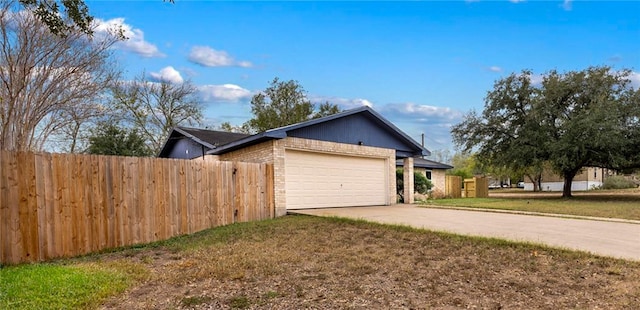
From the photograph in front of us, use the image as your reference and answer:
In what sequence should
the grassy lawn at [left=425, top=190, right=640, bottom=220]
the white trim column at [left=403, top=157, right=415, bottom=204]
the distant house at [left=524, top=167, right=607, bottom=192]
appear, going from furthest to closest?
the distant house at [left=524, top=167, right=607, bottom=192], the white trim column at [left=403, top=157, right=415, bottom=204], the grassy lawn at [left=425, top=190, right=640, bottom=220]

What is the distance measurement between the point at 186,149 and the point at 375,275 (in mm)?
15406

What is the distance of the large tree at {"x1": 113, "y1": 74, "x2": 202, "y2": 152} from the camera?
26.6 m

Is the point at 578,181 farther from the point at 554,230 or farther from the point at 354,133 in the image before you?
the point at 554,230

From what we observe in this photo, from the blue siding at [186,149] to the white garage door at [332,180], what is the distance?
5.16 meters

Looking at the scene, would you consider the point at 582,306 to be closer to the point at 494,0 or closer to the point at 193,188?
the point at 193,188

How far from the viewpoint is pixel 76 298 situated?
390 cm

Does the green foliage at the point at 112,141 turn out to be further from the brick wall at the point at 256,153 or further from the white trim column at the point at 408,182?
the white trim column at the point at 408,182

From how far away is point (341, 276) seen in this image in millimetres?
4812

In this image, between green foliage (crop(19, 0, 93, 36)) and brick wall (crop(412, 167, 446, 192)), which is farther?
brick wall (crop(412, 167, 446, 192))

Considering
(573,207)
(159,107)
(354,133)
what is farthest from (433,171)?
(159,107)

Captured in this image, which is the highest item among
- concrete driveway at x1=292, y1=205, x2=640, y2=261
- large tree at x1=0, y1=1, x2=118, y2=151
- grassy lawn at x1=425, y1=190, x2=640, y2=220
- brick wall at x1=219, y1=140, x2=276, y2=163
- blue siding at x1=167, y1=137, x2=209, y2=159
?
large tree at x1=0, y1=1, x2=118, y2=151

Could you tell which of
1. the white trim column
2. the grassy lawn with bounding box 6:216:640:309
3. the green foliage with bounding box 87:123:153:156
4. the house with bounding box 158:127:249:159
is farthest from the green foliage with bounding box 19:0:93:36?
the green foliage with bounding box 87:123:153:156

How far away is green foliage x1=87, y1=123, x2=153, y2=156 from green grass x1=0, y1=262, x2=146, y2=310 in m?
17.8

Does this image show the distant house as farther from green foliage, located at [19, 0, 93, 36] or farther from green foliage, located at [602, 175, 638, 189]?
green foliage, located at [19, 0, 93, 36]
